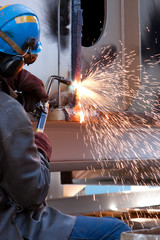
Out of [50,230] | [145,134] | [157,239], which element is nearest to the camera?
[157,239]

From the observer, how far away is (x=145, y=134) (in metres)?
3.12

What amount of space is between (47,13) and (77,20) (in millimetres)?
228

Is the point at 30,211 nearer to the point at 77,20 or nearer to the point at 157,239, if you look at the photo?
the point at 157,239

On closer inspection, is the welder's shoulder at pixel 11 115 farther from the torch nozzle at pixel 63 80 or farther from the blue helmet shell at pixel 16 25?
the torch nozzle at pixel 63 80

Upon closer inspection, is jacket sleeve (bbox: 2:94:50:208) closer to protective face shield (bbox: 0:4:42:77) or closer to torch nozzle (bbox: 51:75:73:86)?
protective face shield (bbox: 0:4:42:77)

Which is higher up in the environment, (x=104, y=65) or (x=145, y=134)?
(x=104, y=65)

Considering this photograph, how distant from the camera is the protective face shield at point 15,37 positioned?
4.63 ft

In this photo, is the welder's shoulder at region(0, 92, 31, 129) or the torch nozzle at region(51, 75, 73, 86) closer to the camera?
the welder's shoulder at region(0, 92, 31, 129)

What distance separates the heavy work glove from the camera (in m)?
1.98

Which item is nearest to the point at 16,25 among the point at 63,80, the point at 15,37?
the point at 15,37

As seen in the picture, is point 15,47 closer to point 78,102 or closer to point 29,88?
point 29,88

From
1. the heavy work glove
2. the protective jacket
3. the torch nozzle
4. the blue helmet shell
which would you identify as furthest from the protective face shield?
the torch nozzle

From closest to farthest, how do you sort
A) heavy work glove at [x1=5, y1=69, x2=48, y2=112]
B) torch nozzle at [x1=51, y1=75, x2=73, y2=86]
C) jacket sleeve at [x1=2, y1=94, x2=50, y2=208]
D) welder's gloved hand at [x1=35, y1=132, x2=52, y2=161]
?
jacket sleeve at [x1=2, y1=94, x2=50, y2=208]
welder's gloved hand at [x1=35, y1=132, x2=52, y2=161]
heavy work glove at [x1=5, y1=69, x2=48, y2=112]
torch nozzle at [x1=51, y1=75, x2=73, y2=86]

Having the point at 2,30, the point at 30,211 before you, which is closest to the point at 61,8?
the point at 2,30
